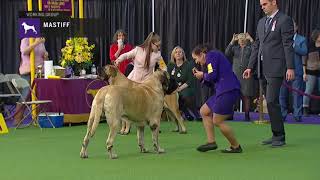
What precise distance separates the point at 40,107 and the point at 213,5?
16.3ft

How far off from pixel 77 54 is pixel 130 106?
4.06 m

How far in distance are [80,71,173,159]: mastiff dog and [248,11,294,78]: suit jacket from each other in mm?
1325

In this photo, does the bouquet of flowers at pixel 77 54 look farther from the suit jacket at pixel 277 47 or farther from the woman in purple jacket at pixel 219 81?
the woman in purple jacket at pixel 219 81

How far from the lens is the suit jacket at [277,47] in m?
7.11

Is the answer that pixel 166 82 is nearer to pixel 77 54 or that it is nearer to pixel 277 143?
pixel 277 143

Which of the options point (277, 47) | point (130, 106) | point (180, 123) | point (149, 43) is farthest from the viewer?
point (180, 123)

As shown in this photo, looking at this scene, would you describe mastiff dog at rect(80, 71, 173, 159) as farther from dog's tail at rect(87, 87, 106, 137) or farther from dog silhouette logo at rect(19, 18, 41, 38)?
dog silhouette logo at rect(19, 18, 41, 38)

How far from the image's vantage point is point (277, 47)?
723 centimetres

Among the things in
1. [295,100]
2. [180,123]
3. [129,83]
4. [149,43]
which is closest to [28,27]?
[149,43]

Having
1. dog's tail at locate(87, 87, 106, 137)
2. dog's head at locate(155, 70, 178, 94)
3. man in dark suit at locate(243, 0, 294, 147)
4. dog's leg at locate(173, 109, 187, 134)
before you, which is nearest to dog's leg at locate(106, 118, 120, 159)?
dog's tail at locate(87, 87, 106, 137)

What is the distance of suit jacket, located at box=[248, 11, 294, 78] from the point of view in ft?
23.3

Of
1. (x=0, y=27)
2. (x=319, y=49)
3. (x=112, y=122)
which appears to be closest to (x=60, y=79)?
(x=112, y=122)

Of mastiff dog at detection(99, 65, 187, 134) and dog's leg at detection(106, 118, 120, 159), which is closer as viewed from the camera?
dog's leg at detection(106, 118, 120, 159)

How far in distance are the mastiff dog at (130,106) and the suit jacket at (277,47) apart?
132 centimetres
